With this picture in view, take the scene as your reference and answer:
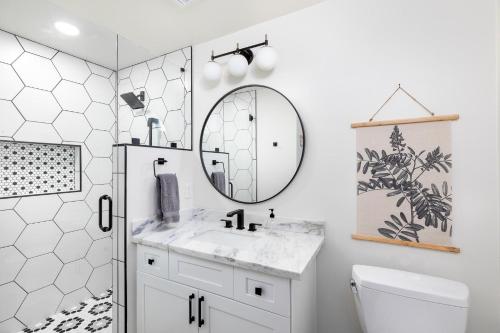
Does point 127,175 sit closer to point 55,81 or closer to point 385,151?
point 55,81

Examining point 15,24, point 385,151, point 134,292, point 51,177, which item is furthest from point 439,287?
point 15,24

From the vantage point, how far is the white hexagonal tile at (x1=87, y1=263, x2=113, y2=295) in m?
1.78

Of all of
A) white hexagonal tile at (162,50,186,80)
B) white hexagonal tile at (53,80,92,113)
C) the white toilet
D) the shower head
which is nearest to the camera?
the white toilet

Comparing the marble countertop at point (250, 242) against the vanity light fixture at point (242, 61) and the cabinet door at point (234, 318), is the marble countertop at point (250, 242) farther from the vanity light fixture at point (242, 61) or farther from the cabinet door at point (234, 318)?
the vanity light fixture at point (242, 61)

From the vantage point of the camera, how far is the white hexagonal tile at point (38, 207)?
1.46 meters

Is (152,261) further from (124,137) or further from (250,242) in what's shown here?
(124,137)

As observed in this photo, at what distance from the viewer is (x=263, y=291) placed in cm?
104

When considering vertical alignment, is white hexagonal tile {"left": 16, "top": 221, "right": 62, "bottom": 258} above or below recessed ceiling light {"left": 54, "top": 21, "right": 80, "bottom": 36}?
below

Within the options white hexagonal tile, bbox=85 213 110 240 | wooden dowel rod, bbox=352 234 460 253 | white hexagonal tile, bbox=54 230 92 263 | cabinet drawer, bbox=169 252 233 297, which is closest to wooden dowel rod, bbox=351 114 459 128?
wooden dowel rod, bbox=352 234 460 253

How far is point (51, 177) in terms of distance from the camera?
1540mm

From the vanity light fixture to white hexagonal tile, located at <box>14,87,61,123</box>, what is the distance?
1.02 meters

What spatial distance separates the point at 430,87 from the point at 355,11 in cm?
63

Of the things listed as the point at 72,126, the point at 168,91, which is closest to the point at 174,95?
the point at 168,91

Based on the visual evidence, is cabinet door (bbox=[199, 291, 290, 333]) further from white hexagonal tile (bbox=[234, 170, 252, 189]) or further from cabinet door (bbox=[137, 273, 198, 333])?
white hexagonal tile (bbox=[234, 170, 252, 189])
